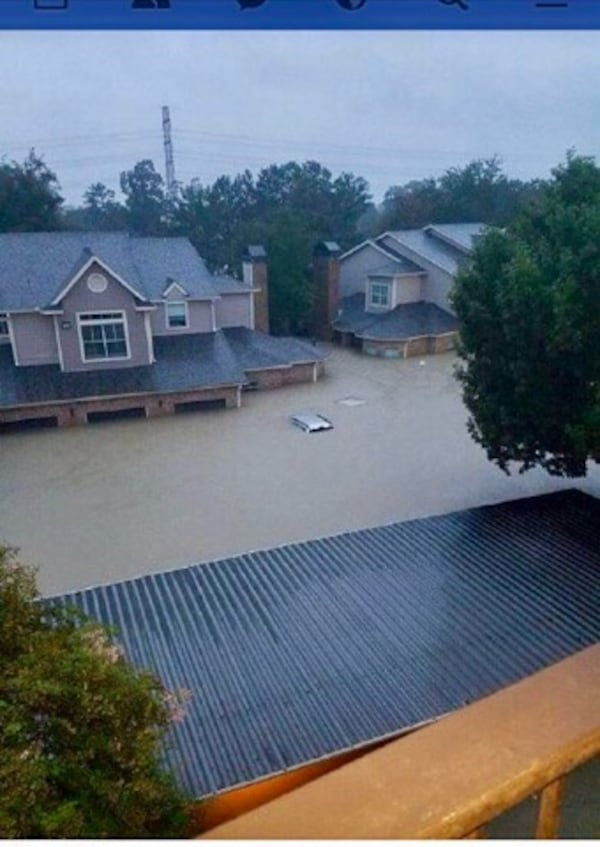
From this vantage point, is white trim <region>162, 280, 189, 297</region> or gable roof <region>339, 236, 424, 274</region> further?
gable roof <region>339, 236, 424, 274</region>

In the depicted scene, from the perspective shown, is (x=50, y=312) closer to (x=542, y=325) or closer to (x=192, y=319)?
(x=192, y=319)

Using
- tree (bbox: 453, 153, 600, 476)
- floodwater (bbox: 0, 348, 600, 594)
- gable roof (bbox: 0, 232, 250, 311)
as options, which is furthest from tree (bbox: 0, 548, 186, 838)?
gable roof (bbox: 0, 232, 250, 311)

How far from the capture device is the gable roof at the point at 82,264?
36.6ft

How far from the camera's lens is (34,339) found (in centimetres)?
1109

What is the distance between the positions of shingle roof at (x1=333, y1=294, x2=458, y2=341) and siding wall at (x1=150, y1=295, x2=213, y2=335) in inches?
179

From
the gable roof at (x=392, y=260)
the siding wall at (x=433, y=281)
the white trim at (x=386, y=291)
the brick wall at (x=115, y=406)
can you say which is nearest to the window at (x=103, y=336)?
the brick wall at (x=115, y=406)

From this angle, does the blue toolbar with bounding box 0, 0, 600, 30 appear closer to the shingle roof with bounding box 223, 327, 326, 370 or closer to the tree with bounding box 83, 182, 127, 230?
the shingle roof with bounding box 223, 327, 326, 370

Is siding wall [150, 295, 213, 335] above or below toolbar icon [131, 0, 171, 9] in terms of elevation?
below

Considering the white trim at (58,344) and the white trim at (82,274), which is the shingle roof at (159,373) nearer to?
the white trim at (58,344)

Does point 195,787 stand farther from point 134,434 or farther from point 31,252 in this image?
point 31,252

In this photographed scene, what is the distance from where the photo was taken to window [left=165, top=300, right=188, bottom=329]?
12.2 m

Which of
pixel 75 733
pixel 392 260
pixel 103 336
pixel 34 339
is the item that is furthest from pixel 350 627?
pixel 392 260

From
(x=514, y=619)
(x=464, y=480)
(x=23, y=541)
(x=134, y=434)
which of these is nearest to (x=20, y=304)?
(x=134, y=434)

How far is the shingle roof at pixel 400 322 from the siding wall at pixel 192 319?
179 inches
